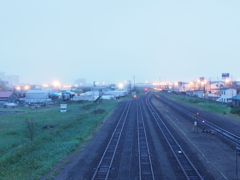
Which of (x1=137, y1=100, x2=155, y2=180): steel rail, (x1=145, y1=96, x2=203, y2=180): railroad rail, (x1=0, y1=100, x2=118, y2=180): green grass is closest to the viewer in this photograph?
(x1=145, y1=96, x2=203, y2=180): railroad rail

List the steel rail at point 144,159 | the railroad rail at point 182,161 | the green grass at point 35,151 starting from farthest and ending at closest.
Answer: the green grass at point 35,151, the steel rail at point 144,159, the railroad rail at point 182,161

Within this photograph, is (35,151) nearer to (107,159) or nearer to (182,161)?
(107,159)

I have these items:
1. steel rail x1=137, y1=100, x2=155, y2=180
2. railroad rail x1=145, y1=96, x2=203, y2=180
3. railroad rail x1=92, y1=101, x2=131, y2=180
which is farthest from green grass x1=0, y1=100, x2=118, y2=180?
railroad rail x1=145, y1=96, x2=203, y2=180

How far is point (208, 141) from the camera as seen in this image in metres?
12.3

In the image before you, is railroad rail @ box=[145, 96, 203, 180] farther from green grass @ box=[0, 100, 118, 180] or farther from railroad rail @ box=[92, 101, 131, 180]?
green grass @ box=[0, 100, 118, 180]

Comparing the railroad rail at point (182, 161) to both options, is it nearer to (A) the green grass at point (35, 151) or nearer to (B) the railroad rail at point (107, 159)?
(B) the railroad rail at point (107, 159)

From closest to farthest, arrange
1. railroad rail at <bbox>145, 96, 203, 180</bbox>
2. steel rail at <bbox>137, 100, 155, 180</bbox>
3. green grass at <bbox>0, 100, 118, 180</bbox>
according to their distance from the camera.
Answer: railroad rail at <bbox>145, 96, 203, 180</bbox>, steel rail at <bbox>137, 100, 155, 180</bbox>, green grass at <bbox>0, 100, 118, 180</bbox>

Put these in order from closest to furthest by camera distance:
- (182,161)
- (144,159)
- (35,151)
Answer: (182,161) < (144,159) < (35,151)

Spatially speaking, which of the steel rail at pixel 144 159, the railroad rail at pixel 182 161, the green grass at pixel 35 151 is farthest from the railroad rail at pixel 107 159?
the railroad rail at pixel 182 161

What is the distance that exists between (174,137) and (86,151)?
5.19 metres

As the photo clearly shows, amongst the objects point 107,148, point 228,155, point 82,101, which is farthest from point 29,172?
point 82,101

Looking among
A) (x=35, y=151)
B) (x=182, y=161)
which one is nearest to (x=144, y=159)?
(x=182, y=161)

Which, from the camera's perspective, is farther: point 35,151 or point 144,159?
point 35,151

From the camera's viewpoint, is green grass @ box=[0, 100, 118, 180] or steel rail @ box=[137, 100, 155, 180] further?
green grass @ box=[0, 100, 118, 180]
